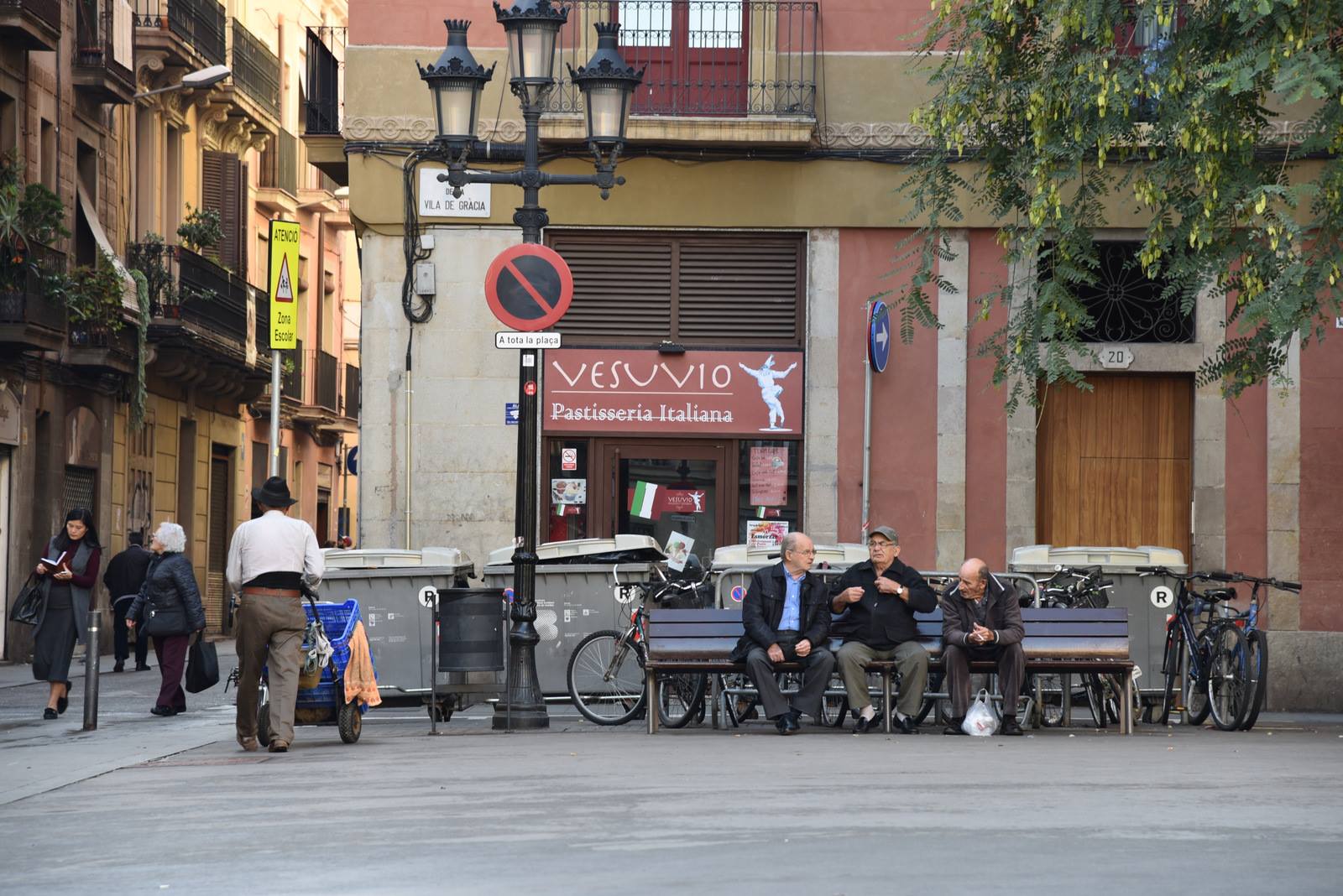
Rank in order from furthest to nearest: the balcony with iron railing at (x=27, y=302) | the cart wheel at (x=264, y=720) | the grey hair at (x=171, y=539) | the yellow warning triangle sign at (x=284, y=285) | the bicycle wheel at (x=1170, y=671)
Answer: the balcony with iron railing at (x=27, y=302)
the yellow warning triangle sign at (x=284, y=285)
the grey hair at (x=171, y=539)
the bicycle wheel at (x=1170, y=671)
the cart wheel at (x=264, y=720)

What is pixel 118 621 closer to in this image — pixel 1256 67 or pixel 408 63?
pixel 408 63

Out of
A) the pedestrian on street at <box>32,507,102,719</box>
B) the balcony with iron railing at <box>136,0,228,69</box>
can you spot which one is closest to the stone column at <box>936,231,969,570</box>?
the pedestrian on street at <box>32,507,102,719</box>

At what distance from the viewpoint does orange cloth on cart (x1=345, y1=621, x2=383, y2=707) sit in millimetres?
13977

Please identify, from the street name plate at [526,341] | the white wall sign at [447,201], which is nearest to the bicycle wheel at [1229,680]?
the street name plate at [526,341]

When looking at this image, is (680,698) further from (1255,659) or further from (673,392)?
(673,392)

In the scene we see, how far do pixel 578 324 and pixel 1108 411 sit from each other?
5097mm

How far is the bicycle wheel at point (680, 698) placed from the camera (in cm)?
1513

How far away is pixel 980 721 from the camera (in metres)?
14.2

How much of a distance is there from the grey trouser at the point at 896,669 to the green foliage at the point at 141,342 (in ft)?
63.1

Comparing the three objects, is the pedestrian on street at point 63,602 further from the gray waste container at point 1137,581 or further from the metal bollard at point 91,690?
the gray waste container at point 1137,581

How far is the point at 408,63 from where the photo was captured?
66.4ft

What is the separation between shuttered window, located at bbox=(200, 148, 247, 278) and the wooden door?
21771 millimetres

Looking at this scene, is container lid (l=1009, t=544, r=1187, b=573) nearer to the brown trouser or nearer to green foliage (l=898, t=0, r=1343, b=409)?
green foliage (l=898, t=0, r=1343, b=409)

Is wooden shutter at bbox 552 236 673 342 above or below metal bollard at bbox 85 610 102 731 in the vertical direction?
above
